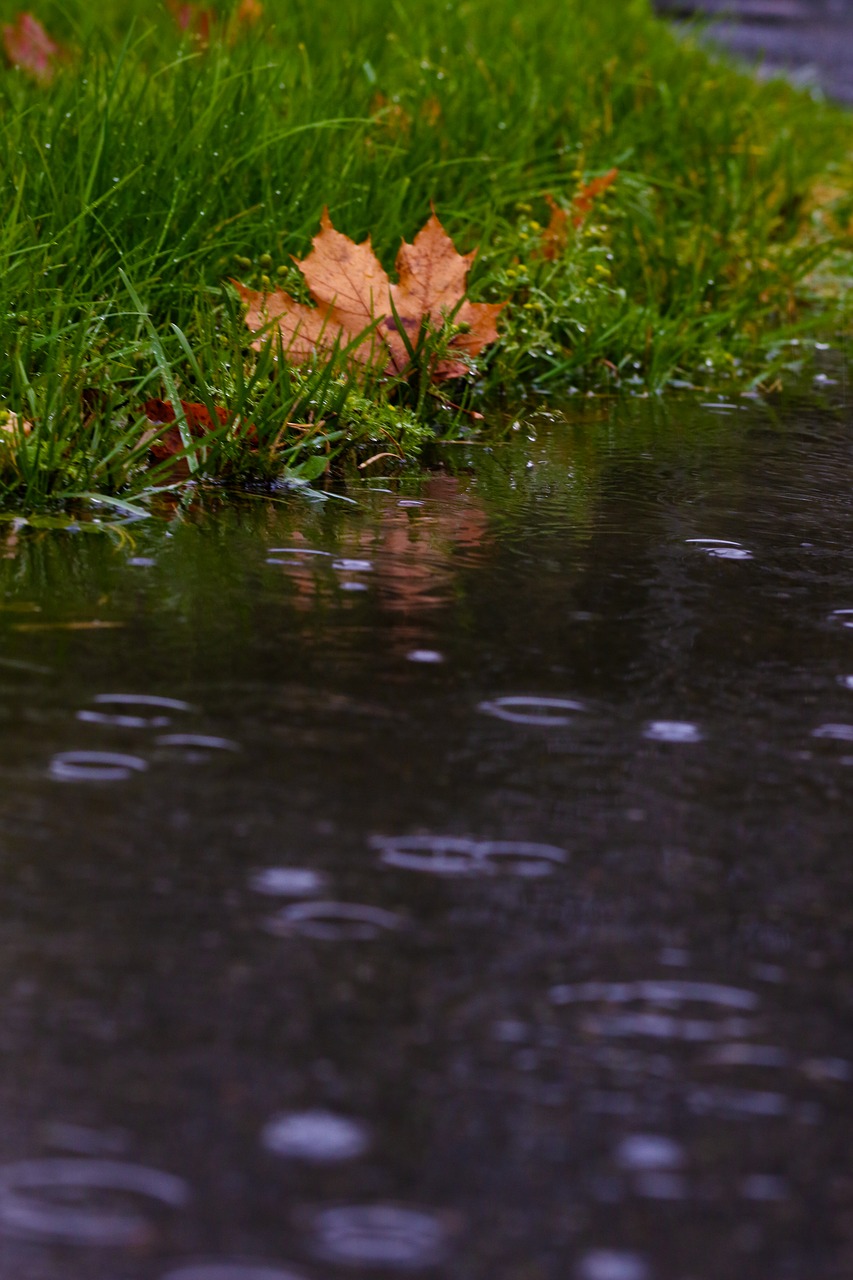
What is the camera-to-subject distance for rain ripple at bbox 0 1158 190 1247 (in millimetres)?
1089

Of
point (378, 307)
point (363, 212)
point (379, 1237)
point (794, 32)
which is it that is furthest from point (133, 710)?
point (794, 32)

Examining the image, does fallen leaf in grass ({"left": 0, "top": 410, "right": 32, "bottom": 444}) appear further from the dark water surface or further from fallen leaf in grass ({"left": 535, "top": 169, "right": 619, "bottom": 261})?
fallen leaf in grass ({"left": 535, "top": 169, "right": 619, "bottom": 261})

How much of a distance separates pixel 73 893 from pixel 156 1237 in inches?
17.3

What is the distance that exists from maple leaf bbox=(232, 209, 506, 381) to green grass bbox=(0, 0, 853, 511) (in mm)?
73

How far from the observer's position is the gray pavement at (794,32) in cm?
1160

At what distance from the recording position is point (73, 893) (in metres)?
1.47

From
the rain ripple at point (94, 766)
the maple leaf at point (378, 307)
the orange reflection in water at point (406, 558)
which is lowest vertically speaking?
the rain ripple at point (94, 766)

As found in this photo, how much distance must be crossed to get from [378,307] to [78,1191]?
7.85ft

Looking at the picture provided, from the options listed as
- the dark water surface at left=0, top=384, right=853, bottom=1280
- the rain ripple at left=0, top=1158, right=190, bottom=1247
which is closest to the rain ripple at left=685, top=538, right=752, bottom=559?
the dark water surface at left=0, top=384, right=853, bottom=1280

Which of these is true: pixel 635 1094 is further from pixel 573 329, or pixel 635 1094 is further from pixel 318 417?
pixel 573 329

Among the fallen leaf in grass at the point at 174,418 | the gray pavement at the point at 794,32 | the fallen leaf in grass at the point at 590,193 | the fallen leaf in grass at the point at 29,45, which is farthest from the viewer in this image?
the gray pavement at the point at 794,32

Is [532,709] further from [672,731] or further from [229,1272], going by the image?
[229,1272]

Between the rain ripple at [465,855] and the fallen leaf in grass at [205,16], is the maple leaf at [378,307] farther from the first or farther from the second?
the fallen leaf in grass at [205,16]

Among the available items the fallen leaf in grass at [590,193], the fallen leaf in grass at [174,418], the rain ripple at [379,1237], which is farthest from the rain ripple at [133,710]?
the fallen leaf in grass at [590,193]
